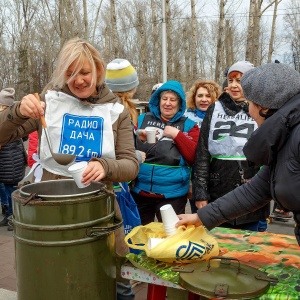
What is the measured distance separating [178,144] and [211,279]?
1766 millimetres

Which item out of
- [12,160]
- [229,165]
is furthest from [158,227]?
[12,160]

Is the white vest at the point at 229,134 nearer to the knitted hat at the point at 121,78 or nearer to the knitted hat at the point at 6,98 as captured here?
the knitted hat at the point at 121,78

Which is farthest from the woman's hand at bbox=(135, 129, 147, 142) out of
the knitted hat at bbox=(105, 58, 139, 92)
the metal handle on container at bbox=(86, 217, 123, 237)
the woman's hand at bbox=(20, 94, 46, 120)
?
the metal handle on container at bbox=(86, 217, 123, 237)

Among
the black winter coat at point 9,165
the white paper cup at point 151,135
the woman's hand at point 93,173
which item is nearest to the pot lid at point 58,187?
the woman's hand at point 93,173

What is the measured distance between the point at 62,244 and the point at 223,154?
5.52ft

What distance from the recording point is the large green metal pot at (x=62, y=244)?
1.68m

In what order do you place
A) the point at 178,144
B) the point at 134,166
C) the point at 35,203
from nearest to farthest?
1. the point at 35,203
2. the point at 134,166
3. the point at 178,144

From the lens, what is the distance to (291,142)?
5.07 feet

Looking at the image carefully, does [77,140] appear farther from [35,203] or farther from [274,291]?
[274,291]

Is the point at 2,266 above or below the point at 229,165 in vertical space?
below

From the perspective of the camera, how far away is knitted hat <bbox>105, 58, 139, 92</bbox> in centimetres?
335

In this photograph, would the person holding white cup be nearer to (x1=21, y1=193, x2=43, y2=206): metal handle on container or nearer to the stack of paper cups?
the stack of paper cups

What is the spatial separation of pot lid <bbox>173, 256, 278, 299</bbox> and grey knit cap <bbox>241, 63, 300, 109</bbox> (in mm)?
645

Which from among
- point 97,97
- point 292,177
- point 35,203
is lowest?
point 35,203
